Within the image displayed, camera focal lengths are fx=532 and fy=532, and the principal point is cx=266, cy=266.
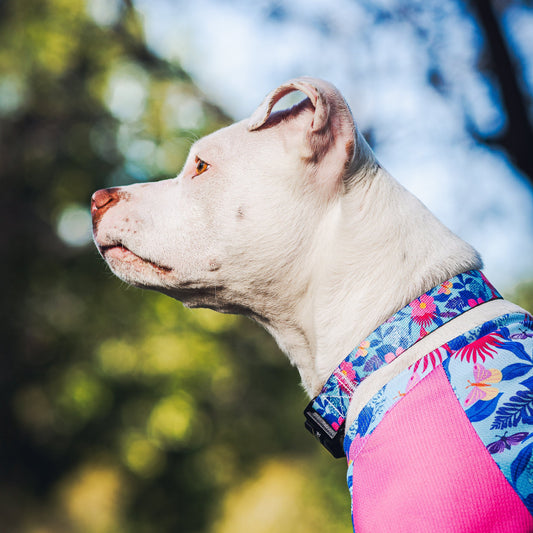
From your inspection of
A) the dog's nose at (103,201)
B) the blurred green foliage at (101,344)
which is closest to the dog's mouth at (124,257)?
the dog's nose at (103,201)

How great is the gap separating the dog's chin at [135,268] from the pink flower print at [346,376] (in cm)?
85

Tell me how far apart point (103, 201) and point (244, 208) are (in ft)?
2.26

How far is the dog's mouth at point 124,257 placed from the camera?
2.24 meters

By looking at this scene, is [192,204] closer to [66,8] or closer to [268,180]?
[268,180]

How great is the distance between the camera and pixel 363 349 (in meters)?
1.71

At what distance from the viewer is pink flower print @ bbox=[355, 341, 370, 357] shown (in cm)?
171

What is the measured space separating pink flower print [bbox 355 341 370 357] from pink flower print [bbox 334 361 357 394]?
0.15 feet

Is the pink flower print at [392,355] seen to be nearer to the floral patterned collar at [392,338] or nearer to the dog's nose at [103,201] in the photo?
the floral patterned collar at [392,338]

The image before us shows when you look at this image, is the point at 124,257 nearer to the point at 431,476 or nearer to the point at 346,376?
the point at 346,376

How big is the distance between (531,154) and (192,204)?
138 inches

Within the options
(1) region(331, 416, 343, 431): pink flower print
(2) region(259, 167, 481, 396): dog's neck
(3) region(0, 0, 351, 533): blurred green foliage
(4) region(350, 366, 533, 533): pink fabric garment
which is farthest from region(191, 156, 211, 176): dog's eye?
(3) region(0, 0, 351, 533): blurred green foliage

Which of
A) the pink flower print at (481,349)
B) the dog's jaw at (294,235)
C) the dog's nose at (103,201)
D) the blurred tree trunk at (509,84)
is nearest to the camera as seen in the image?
the pink flower print at (481,349)

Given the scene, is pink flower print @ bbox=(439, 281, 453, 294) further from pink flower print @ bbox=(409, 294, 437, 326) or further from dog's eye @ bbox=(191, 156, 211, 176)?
dog's eye @ bbox=(191, 156, 211, 176)

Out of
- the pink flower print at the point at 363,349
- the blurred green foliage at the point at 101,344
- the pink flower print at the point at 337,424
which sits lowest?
the blurred green foliage at the point at 101,344
